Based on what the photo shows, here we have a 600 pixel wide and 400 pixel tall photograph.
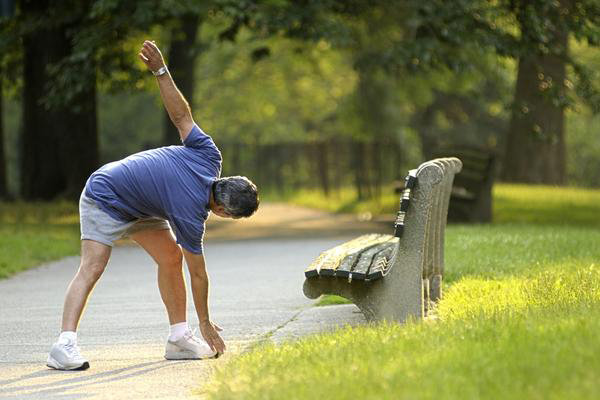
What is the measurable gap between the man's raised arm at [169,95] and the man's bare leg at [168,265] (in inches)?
25.5

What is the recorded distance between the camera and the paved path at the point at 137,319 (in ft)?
24.1

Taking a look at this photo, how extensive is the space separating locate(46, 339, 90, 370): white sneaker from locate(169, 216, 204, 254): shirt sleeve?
841mm

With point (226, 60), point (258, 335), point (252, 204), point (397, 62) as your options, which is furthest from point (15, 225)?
point (226, 60)

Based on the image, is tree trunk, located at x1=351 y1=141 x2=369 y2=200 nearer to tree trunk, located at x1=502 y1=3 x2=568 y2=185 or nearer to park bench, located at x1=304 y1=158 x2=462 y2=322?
tree trunk, located at x1=502 y1=3 x2=568 y2=185

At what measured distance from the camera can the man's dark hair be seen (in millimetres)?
7586

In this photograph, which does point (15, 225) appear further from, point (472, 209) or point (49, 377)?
point (49, 377)

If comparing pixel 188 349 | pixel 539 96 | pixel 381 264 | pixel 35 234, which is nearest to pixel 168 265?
pixel 188 349

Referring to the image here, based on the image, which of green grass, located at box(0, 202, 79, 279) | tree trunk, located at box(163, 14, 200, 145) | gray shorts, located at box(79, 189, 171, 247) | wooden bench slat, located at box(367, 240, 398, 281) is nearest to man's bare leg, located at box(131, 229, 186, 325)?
gray shorts, located at box(79, 189, 171, 247)

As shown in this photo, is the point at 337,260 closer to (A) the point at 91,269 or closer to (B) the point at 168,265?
(B) the point at 168,265

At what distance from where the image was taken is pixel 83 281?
25.9 feet

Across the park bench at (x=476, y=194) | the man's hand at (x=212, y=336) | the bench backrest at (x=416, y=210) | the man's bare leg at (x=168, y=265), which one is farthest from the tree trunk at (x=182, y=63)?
the man's hand at (x=212, y=336)

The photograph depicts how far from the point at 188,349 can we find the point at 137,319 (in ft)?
7.19

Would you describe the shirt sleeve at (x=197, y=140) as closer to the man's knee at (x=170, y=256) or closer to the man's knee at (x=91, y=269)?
the man's knee at (x=170, y=256)

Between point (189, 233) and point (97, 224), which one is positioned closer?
point (189, 233)
